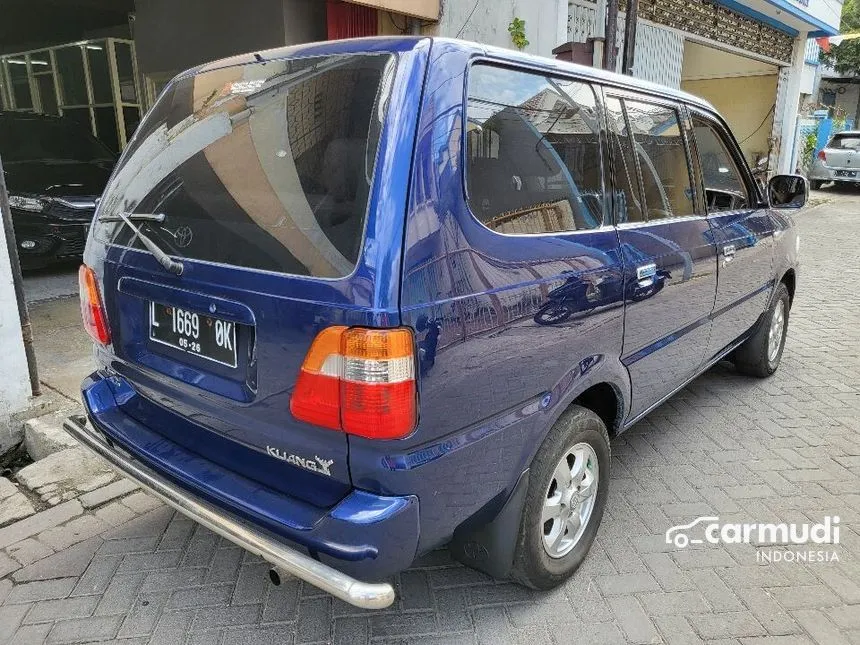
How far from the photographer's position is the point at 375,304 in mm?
1619

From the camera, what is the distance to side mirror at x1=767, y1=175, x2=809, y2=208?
13.9ft

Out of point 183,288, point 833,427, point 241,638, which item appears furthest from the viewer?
point 833,427

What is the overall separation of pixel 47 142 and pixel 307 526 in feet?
27.2

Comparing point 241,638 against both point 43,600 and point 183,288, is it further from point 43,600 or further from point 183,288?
point 183,288

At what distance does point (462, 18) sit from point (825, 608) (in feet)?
22.5

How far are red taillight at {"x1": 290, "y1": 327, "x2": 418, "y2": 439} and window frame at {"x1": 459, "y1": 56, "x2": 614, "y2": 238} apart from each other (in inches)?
19.5

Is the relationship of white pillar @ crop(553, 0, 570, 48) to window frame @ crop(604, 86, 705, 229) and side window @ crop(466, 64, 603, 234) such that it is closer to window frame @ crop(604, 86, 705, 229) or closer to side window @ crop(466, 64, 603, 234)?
window frame @ crop(604, 86, 705, 229)

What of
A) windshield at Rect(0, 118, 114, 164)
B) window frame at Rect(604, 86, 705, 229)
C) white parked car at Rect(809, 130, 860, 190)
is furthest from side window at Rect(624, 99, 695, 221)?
white parked car at Rect(809, 130, 860, 190)

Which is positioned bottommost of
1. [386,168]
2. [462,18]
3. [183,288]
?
[183,288]

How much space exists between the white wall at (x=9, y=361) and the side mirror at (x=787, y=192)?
468 centimetres

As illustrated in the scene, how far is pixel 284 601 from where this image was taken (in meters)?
2.43

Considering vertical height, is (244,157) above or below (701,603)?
above

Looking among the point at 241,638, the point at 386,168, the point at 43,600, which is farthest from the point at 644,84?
the point at 43,600

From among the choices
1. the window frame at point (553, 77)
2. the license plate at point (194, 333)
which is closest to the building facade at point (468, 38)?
the window frame at point (553, 77)
